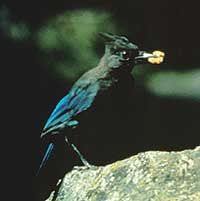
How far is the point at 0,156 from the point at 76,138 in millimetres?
944

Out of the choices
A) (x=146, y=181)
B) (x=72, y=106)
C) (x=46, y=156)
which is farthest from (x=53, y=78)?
(x=146, y=181)

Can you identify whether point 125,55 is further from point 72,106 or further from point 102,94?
point 72,106

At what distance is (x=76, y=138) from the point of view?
376 centimetres

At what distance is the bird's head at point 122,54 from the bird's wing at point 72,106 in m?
0.13

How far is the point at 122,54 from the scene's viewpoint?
11.8 feet

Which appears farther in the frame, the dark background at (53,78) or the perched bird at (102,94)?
the dark background at (53,78)

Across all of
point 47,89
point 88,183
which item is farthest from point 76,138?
point 47,89

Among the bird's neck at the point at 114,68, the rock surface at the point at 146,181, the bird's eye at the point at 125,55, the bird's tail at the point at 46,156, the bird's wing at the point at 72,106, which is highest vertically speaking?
the bird's eye at the point at 125,55

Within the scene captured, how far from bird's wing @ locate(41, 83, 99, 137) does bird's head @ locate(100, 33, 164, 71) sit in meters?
0.13

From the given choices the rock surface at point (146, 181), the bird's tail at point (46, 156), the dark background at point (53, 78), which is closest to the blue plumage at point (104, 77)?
the bird's tail at point (46, 156)

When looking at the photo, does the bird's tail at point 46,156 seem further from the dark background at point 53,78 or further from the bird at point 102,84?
the dark background at point 53,78

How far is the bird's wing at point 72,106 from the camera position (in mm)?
3607

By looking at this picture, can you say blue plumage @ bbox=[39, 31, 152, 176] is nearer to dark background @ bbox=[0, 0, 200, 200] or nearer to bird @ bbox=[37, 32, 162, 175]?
bird @ bbox=[37, 32, 162, 175]

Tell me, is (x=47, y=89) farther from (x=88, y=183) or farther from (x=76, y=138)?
(x=88, y=183)
